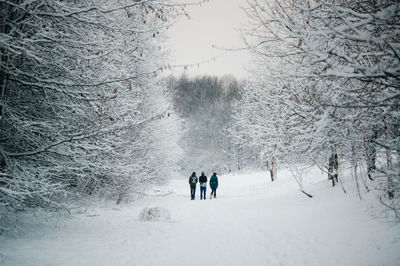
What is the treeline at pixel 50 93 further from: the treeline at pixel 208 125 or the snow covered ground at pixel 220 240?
the treeline at pixel 208 125

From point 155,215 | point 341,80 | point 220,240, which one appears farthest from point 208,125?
point 341,80

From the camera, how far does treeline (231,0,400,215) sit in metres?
1.94

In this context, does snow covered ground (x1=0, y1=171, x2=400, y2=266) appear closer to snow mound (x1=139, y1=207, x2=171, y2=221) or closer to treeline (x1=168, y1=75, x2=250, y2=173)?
snow mound (x1=139, y1=207, x2=171, y2=221)

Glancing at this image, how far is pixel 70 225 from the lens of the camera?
19.4ft

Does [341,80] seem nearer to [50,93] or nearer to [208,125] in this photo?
[50,93]

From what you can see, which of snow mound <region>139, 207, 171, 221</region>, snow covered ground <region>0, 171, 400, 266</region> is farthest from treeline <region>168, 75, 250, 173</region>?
snow covered ground <region>0, 171, 400, 266</region>

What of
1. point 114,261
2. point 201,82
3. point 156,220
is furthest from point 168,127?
point 201,82

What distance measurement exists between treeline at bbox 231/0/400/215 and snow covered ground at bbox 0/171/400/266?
32.1 inches

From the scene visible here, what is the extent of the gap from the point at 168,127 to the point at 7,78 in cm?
1289

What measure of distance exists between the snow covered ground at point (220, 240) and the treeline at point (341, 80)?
2.68 ft

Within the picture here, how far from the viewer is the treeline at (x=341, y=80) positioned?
1.94m

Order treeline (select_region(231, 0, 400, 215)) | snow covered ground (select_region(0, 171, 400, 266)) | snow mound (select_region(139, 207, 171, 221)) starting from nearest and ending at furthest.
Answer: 1. treeline (select_region(231, 0, 400, 215))
2. snow covered ground (select_region(0, 171, 400, 266))
3. snow mound (select_region(139, 207, 171, 221))

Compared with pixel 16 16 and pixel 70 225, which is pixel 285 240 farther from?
pixel 16 16

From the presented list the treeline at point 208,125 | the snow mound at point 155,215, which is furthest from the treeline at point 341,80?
the treeline at point 208,125
